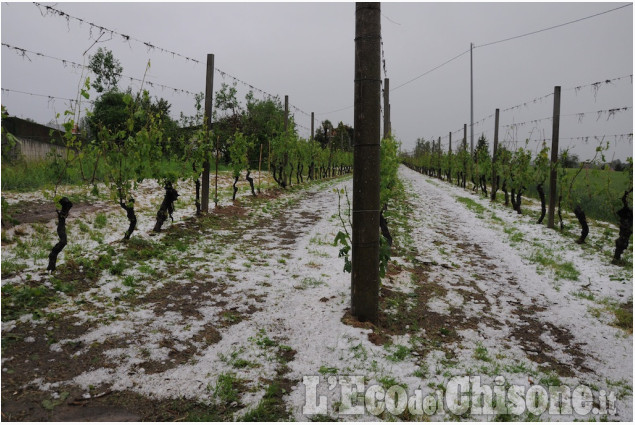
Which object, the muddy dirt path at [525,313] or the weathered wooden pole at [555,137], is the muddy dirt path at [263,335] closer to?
the muddy dirt path at [525,313]

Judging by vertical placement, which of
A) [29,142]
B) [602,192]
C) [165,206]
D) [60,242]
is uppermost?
[29,142]

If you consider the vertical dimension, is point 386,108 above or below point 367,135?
above

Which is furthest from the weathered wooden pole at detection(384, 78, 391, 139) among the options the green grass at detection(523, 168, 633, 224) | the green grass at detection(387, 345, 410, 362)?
the green grass at detection(387, 345, 410, 362)

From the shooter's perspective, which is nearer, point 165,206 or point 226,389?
point 226,389

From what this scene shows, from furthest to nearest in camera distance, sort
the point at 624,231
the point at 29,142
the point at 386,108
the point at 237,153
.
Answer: the point at 29,142 < the point at 386,108 < the point at 237,153 < the point at 624,231

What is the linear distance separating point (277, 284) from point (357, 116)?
2.30 meters

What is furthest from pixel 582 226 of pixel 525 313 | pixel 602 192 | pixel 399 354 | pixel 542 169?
pixel 399 354

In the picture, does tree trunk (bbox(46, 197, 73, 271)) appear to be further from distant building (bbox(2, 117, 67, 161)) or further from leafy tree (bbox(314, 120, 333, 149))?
leafy tree (bbox(314, 120, 333, 149))

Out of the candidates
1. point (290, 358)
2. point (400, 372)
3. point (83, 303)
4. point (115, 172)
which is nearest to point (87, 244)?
point (115, 172)

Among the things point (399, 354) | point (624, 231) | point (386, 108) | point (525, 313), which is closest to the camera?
point (399, 354)

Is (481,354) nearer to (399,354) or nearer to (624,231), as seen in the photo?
(399,354)

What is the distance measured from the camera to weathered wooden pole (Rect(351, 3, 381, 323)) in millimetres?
3527

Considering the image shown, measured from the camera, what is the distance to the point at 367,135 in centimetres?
355

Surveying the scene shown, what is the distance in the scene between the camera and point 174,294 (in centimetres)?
441
